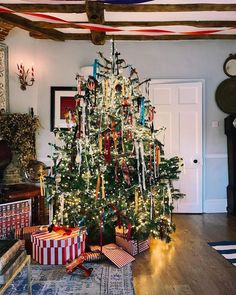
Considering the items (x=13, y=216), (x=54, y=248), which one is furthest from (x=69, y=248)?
(x=13, y=216)

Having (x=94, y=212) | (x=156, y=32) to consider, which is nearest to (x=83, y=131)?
(x=94, y=212)

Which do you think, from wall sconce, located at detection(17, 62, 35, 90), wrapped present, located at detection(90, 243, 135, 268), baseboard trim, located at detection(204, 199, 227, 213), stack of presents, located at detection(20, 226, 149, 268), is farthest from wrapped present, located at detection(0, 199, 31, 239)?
baseboard trim, located at detection(204, 199, 227, 213)

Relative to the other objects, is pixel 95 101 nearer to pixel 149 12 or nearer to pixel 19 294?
pixel 149 12

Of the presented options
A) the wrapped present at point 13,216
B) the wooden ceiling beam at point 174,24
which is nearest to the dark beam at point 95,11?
the wooden ceiling beam at point 174,24

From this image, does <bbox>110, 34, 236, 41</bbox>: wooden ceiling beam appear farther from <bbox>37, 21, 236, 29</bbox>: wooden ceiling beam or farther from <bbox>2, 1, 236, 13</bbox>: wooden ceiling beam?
<bbox>2, 1, 236, 13</bbox>: wooden ceiling beam

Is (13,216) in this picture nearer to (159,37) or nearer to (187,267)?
(187,267)

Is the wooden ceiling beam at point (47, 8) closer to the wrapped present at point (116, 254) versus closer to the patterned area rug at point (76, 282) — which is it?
the wrapped present at point (116, 254)

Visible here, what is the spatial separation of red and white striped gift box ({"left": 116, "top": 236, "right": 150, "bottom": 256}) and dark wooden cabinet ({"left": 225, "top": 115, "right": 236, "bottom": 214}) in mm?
2280

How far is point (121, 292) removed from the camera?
102 inches

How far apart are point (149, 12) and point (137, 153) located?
198cm

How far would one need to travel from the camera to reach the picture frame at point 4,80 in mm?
4893

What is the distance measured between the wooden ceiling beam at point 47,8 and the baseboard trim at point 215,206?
3.62 meters

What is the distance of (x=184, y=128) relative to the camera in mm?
5520

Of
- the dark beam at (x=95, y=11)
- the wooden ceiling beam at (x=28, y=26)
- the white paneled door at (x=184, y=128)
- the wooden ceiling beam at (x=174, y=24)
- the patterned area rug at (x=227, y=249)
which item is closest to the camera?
the patterned area rug at (x=227, y=249)
